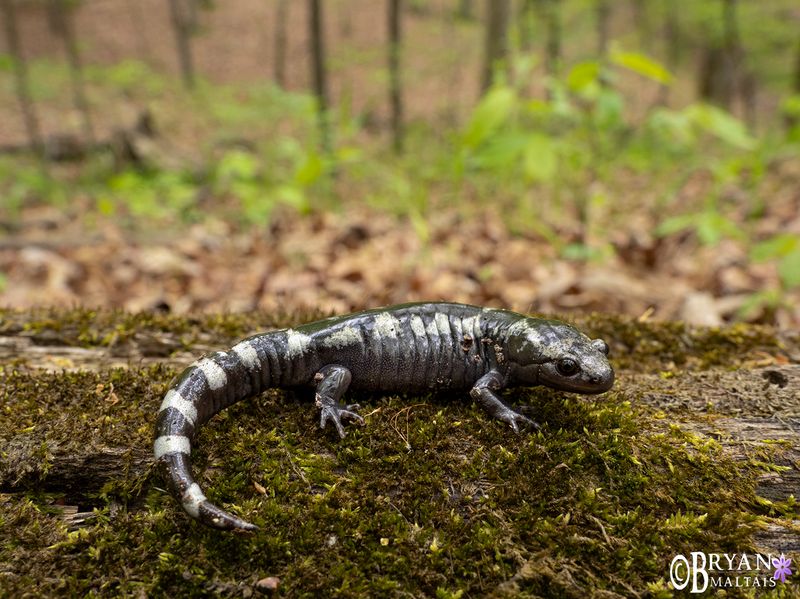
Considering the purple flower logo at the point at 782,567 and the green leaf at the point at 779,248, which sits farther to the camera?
the green leaf at the point at 779,248

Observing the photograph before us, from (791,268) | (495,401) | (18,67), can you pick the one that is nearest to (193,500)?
(495,401)

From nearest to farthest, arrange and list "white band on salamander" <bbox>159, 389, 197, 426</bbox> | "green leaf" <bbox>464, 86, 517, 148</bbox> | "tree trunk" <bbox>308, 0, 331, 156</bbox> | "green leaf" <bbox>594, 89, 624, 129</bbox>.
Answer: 1. "white band on salamander" <bbox>159, 389, 197, 426</bbox>
2. "green leaf" <bbox>464, 86, 517, 148</bbox>
3. "green leaf" <bbox>594, 89, 624, 129</bbox>
4. "tree trunk" <bbox>308, 0, 331, 156</bbox>

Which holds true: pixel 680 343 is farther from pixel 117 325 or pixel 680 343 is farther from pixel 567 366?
pixel 117 325

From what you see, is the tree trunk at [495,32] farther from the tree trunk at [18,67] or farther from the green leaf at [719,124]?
the tree trunk at [18,67]

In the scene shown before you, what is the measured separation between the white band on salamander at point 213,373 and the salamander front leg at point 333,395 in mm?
492

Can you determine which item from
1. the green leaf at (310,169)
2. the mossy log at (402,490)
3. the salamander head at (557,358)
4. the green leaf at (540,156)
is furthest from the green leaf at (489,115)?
the mossy log at (402,490)

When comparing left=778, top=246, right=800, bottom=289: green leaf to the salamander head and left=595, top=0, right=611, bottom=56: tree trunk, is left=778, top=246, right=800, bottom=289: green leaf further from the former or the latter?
left=595, top=0, right=611, bottom=56: tree trunk

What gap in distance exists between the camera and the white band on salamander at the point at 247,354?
114 inches

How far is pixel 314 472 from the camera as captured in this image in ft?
8.15

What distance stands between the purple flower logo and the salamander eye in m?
1.10

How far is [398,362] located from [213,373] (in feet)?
3.24

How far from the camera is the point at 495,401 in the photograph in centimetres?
281

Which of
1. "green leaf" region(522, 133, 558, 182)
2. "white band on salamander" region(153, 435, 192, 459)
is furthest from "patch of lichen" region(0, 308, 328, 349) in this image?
"green leaf" region(522, 133, 558, 182)

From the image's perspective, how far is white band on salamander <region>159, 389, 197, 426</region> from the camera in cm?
256
